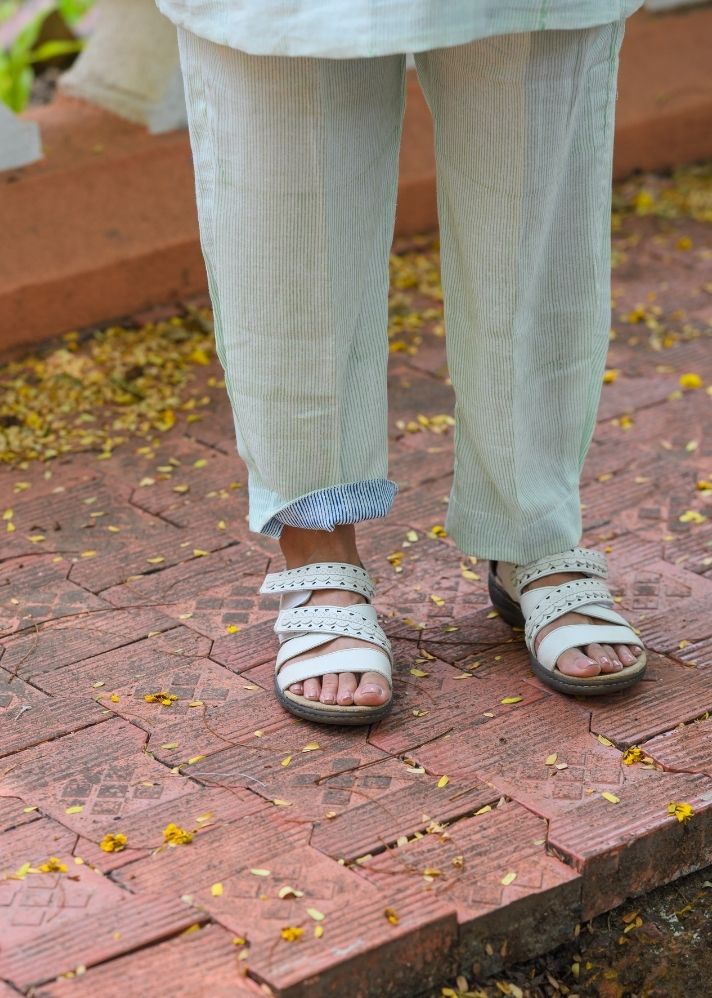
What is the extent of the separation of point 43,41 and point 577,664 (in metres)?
3.52

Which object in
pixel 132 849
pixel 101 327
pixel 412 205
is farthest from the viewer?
pixel 412 205

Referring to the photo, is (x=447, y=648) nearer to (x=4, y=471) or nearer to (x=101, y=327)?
(x=4, y=471)

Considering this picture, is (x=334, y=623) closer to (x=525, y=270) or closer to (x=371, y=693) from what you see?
(x=371, y=693)

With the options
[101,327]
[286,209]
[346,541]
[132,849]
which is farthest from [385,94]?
[101,327]

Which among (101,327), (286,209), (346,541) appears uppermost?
(286,209)

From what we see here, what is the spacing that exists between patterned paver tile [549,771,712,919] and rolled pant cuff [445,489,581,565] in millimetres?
399

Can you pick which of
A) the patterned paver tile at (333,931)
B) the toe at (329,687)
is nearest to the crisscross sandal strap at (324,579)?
the toe at (329,687)

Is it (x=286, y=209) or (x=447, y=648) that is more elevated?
(x=286, y=209)

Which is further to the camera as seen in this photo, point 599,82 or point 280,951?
point 599,82

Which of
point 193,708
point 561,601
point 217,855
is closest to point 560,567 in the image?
Answer: point 561,601

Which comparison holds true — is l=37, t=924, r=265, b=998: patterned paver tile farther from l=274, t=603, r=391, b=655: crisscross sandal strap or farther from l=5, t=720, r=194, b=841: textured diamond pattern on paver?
l=274, t=603, r=391, b=655: crisscross sandal strap

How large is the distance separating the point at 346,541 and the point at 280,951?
68cm


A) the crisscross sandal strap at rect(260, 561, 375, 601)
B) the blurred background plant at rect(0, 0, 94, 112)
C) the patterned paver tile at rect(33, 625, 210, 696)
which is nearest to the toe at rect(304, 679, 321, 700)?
the crisscross sandal strap at rect(260, 561, 375, 601)

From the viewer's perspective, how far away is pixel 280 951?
162cm
